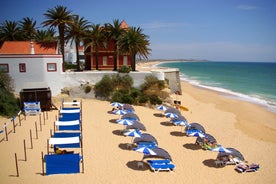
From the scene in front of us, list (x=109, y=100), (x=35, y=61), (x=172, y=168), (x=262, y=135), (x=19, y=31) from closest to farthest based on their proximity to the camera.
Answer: (x=172, y=168), (x=262, y=135), (x=35, y=61), (x=109, y=100), (x=19, y=31)

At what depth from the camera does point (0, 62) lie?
2664cm

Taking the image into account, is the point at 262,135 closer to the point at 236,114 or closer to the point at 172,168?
the point at 236,114

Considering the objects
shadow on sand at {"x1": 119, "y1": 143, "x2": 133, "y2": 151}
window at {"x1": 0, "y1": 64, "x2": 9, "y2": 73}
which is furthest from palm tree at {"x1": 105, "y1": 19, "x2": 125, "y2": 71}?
shadow on sand at {"x1": 119, "y1": 143, "x2": 133, "y2": 151}

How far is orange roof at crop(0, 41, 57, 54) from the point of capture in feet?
90.8

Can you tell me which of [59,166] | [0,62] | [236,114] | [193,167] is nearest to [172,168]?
[193,167]

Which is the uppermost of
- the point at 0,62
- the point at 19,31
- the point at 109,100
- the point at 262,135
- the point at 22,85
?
the point at 19,31

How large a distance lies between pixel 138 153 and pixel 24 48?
64.1 feet

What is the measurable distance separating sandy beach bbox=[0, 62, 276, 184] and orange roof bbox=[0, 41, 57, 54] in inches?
234

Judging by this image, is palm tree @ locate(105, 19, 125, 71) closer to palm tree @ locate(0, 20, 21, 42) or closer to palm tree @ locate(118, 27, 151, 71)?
palm tree @ locate(118, 27, 151, 71)

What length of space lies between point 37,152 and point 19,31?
92.8 ft

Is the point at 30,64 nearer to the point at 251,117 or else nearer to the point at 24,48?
the point at 24,48

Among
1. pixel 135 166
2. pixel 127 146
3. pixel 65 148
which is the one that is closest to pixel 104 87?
pixel 127 146

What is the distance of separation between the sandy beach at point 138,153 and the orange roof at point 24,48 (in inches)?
234

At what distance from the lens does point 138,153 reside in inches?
662
